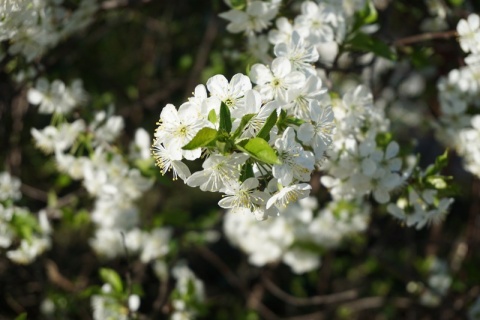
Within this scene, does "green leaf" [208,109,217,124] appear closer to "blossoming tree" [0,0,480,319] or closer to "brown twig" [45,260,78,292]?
"blossoming tree" [0,0,480,319]

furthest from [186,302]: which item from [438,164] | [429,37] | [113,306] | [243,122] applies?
[429,37]

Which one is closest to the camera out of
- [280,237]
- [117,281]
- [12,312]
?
[117,281]

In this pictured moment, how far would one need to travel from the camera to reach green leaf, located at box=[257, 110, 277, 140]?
1.16 meters

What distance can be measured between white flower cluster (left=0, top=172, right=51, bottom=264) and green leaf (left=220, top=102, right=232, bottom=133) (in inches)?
46.6

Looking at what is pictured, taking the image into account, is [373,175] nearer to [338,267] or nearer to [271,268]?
[271,268]

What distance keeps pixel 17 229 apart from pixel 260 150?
4.28ft

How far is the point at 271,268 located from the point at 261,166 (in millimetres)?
2215

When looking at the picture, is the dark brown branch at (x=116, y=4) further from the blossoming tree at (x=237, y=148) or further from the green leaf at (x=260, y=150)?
the green leaf at (x=260, y=150)

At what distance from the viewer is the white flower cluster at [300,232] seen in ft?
8.70

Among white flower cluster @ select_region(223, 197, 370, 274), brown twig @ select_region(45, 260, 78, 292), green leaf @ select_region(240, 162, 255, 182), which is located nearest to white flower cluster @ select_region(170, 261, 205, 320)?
white flower cluster @ select_region(223, 197, 370, 274)

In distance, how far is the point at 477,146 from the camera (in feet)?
6.15

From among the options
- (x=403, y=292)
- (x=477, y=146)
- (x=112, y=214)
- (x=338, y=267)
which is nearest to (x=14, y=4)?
(x=112, y=214)

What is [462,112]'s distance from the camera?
7.19 ft

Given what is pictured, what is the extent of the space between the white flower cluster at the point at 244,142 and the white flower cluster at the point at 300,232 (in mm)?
1328
